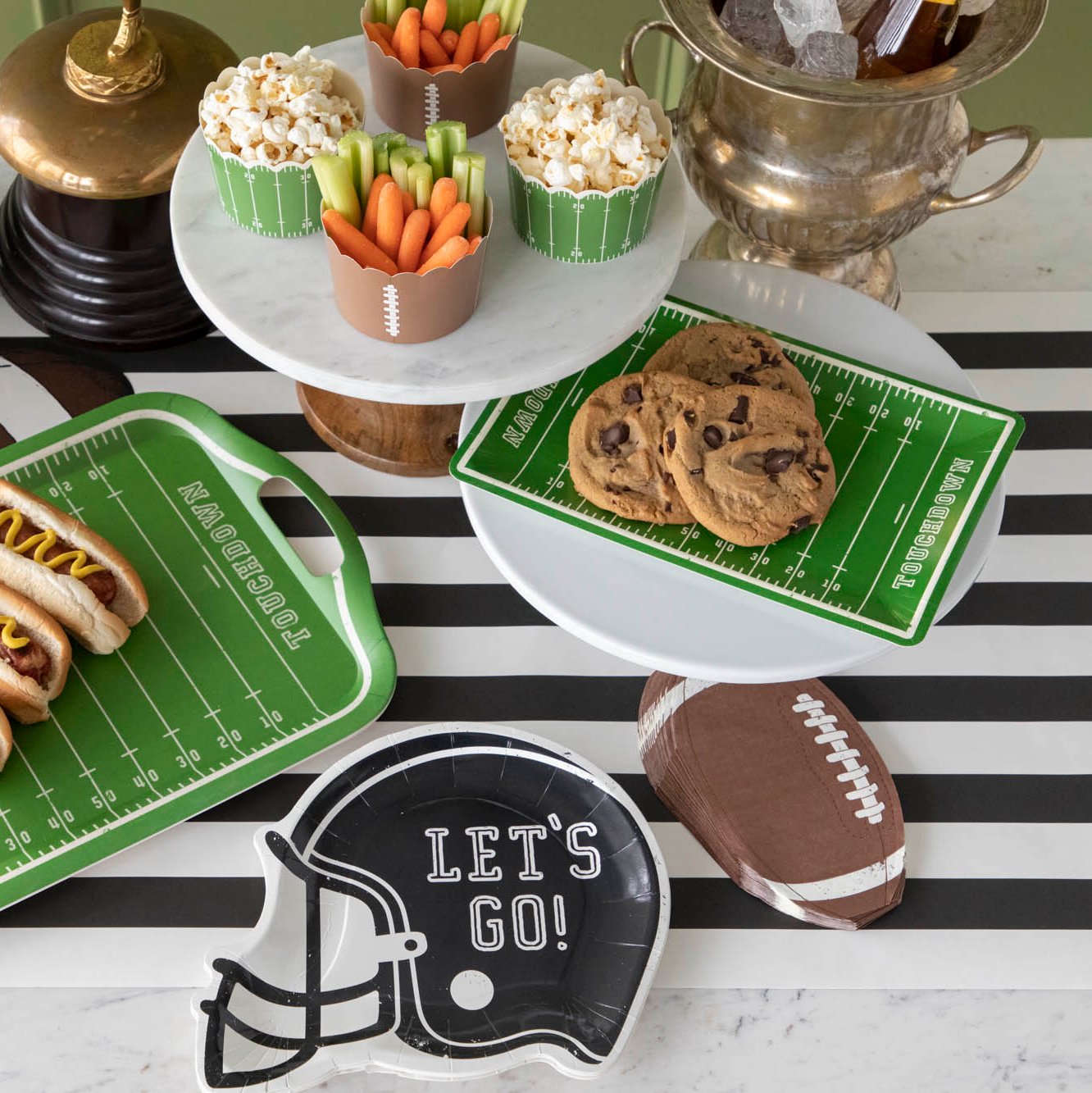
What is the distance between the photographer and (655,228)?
977 millimetres

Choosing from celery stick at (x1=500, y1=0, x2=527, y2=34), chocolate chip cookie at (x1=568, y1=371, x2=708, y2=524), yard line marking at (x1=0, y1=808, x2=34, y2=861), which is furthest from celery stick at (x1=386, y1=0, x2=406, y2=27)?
yard line marking at (x1=0, y1=808, x2=34, y2=861)

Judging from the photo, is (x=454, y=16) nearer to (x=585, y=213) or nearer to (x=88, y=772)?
(x=585, y=213)

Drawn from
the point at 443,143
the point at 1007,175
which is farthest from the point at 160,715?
the point at 1007,175

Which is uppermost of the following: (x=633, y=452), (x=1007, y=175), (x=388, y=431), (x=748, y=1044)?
(x=1007, y=175)

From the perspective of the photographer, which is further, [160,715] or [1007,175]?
[1007,175]

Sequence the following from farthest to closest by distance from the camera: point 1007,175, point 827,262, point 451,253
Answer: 1. point 827,262
2. point 1007,175
3. point 451,253

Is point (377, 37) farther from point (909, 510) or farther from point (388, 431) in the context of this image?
point (909, 510)

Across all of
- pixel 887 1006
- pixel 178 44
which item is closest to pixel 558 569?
pixel 887 1006

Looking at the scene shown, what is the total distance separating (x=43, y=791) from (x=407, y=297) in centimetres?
46

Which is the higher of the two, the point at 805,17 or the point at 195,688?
the point at 805,17

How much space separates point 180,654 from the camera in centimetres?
99

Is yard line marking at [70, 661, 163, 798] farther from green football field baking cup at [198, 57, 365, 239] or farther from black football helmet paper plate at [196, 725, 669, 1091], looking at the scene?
green football field baking cup at [198, 57, 365, 239]

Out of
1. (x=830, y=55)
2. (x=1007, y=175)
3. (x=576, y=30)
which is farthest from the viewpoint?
(x=576, y=30)

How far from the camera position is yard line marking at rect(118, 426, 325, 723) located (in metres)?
0.98
